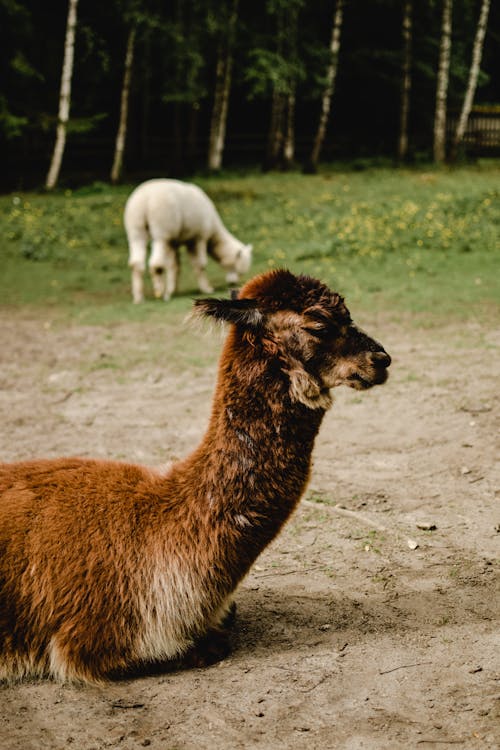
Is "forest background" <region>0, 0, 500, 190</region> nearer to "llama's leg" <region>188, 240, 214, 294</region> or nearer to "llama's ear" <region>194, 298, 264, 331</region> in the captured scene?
Answer: "llama's leg" <region>188, 240, 214, 294</region>

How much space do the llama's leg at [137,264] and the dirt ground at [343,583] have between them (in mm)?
3686

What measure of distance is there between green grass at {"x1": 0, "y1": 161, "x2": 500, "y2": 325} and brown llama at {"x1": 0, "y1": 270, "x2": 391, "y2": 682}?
6273 mm

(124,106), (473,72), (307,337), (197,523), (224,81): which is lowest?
(197,523)

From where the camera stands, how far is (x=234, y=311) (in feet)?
10.1

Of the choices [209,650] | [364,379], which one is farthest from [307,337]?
[209,650]

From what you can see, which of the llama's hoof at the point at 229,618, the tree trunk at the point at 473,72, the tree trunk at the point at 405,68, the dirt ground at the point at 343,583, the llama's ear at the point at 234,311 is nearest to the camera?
the dirt ground at the point at 343,583

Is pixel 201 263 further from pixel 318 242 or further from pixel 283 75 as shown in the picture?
pixel 283 75

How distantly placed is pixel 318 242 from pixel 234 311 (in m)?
11.2

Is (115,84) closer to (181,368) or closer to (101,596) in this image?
(181,368)

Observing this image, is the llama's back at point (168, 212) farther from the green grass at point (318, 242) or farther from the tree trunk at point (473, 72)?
the tree trunk at point (473, 72)

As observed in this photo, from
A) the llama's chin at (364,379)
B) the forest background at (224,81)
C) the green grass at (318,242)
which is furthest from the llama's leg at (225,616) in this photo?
the forest background at (224,81)

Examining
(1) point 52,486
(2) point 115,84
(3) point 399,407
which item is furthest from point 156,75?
(1) point 52,486

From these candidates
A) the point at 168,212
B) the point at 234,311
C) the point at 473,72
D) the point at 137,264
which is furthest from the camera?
the point at 473,72

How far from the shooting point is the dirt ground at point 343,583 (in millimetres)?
2764
